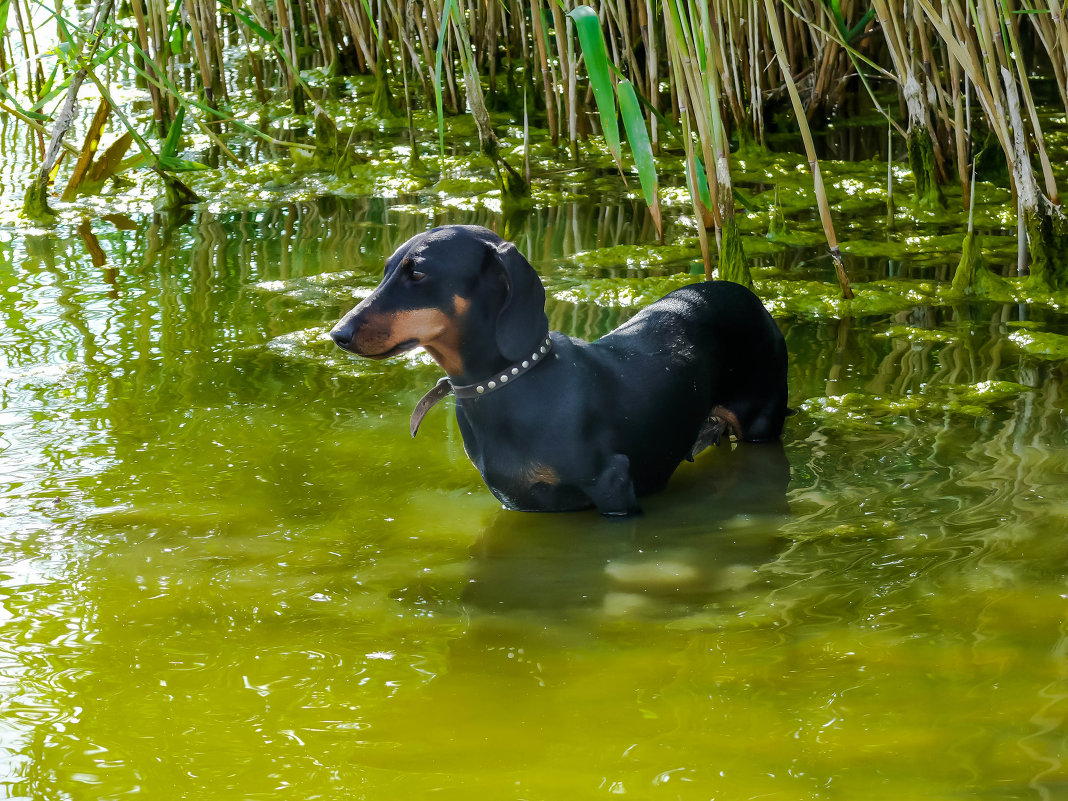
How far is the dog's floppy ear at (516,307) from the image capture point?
262 cm

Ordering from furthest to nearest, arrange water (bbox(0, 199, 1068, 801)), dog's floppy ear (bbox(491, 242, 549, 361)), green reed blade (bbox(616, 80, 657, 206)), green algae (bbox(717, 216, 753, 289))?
1. green algae (bbox(717, 216, 753, 289))
2. green reed blade (bbox(616, 80, 657, 206))
3. dog's floppy ear (bbox(491, 242, 549, 361))
4. water (bbox(0, 199, 1068, 801))

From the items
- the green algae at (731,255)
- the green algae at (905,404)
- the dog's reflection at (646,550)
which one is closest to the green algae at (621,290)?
the green algae at (731,255)

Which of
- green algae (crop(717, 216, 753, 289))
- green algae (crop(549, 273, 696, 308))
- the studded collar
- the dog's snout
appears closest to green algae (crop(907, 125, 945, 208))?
green algae (crop(549, 273, 696, 308))

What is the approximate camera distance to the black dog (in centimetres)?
257

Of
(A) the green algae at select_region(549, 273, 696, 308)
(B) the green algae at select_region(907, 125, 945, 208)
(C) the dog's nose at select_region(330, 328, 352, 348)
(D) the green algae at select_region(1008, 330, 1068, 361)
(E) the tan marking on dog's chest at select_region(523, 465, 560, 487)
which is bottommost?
(E) the tan marking on dog's chest at select_region(523, 465, 560, 487)

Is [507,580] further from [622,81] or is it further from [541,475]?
[622,81]

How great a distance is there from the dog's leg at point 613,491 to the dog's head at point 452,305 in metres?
0.34

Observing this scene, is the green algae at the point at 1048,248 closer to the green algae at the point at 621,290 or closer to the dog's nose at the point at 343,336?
the green algae at the point at 621,290

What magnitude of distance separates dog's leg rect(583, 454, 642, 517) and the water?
6 centimetres

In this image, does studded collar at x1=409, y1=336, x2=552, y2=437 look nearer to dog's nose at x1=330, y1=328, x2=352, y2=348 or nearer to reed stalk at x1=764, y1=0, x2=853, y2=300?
dog's nose at x1=330, y1=328, x2=352, y2=348

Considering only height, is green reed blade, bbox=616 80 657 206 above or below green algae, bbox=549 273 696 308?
above

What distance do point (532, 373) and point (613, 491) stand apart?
13.2 inches

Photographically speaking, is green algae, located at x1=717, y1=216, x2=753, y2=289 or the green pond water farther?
green algae, located at x1=717, y1=216, x2=753, y2=289

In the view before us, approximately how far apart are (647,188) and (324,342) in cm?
139
